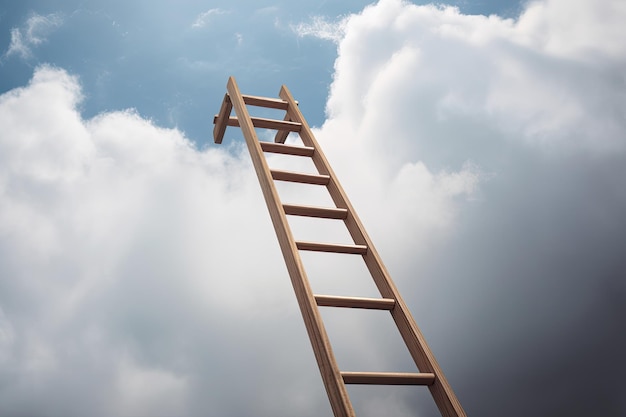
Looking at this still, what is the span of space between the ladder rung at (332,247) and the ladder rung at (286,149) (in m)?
0.88

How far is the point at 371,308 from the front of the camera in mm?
2637

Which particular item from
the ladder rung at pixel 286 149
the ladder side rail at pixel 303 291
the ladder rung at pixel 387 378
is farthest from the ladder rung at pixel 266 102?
the ladder rung at pixel 387 378

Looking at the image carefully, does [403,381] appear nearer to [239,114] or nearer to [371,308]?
[371,308]

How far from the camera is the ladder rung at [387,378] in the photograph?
2.23 metres

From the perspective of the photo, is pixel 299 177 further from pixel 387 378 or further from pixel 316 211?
pixel 387 378

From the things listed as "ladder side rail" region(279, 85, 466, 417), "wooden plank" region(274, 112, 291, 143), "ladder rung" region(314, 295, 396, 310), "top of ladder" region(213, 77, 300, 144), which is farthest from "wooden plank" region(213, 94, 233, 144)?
"ladder rung" region(314, 295, 396, 310)

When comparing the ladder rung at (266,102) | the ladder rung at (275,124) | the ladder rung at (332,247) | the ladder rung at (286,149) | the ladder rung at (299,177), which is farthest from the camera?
the ladder rung at (266,102)

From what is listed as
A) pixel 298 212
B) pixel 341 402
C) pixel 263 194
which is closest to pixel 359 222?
pixel 298 212

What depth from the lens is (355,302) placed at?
2.56 m

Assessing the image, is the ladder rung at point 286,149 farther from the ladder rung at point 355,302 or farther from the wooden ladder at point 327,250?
the ladder rung at point 355,302

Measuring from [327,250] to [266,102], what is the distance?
160 cm

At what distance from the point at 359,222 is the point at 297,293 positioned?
27.4 inches

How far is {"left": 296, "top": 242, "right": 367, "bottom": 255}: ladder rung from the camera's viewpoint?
277cm

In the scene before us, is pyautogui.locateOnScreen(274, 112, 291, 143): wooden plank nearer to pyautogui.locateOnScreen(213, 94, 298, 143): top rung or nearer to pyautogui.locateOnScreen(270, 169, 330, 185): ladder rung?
pyautogui.locateOnScreen(213, 94, 298, 143): top rung
